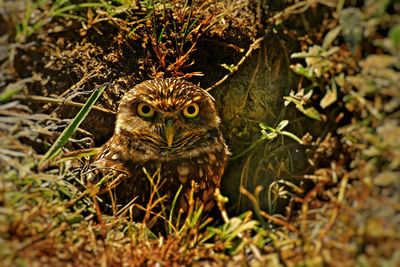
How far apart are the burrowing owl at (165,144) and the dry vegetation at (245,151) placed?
19 cm

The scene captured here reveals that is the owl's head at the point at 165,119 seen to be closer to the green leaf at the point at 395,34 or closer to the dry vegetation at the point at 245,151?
the dry vegetation at the point at 245,151

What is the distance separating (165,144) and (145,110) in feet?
0.84

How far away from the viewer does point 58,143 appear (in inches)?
58.5

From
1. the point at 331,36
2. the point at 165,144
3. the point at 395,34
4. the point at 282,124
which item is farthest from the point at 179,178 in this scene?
the point at 395,34

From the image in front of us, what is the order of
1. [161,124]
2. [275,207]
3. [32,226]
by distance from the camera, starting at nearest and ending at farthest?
[32,226]
[275,207]
[161,124]

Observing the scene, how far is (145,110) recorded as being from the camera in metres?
1.91

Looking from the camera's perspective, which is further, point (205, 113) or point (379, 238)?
point (205, 113)

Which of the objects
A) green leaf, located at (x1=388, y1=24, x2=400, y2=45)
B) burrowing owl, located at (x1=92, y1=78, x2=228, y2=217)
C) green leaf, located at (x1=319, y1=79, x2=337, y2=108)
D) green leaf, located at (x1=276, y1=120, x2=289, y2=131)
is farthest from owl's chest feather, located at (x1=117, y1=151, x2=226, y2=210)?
green leaf, located at (x1=388, y1=24, x2=400, y2=45)

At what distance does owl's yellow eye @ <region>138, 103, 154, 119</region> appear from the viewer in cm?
189

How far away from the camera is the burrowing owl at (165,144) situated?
1.83 m

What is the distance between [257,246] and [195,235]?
335 mm

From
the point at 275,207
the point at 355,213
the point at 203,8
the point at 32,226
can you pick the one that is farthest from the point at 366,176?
the point at 203,8

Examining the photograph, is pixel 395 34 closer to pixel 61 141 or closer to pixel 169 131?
pixel 169 131

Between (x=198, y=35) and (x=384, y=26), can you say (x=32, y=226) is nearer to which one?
(x=198, y=35)
